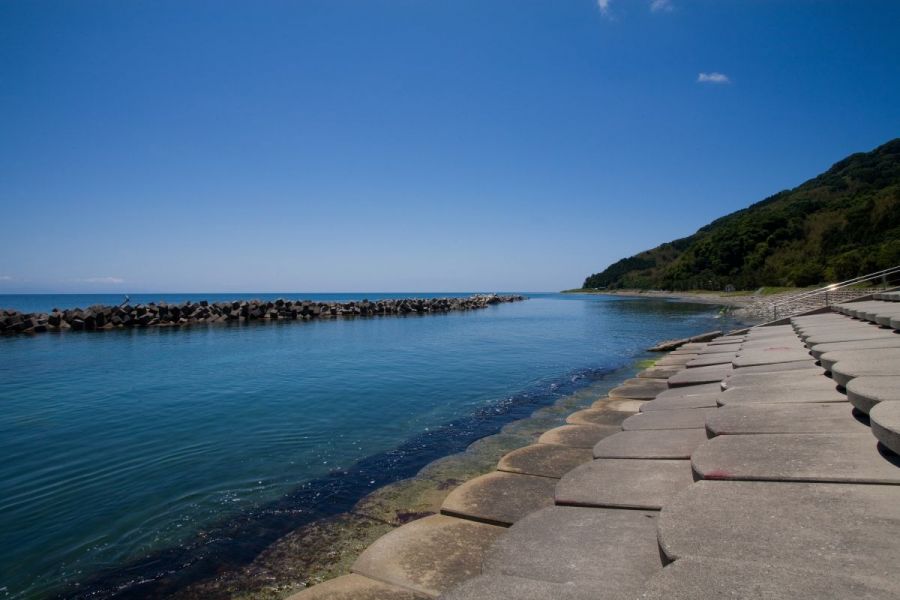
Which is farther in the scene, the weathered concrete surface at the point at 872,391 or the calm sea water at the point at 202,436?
the calm sea water at the point at 202,436

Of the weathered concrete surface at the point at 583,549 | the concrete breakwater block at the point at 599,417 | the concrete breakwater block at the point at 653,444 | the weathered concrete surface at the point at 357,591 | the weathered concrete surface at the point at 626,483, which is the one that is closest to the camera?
the weathered concrete surface at the point at 583,549

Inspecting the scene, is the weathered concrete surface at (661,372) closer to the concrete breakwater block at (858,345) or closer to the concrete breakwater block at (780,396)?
the concrete breakwater block at (858,345)

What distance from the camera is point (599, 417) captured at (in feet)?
24.7

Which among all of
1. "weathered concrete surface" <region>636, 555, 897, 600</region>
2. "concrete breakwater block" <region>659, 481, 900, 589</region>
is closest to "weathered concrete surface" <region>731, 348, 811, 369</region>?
"concrete breakwater block" <region>659, 481, 900, 589</region>

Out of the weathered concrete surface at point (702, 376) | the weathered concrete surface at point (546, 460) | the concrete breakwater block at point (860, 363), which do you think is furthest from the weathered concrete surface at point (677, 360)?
the weathered concrete surface at point (546, 460)

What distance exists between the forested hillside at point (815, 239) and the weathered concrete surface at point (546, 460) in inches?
1881

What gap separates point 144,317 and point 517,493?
32656mm

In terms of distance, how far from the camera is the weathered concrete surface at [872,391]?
3.54 metres

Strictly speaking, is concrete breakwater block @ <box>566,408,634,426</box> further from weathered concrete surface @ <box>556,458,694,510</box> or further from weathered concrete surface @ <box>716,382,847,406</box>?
weathered concrete surface @ <box>556,458,694,510</box>

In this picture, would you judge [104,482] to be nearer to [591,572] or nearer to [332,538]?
[332,538]

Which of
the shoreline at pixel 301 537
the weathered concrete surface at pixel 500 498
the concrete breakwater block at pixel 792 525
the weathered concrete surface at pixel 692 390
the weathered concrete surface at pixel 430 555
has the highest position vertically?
the concrete breakwater block at pixel 792 525

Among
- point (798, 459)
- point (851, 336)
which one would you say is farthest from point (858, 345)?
point (798, 459)

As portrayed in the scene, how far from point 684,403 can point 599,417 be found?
1.40m

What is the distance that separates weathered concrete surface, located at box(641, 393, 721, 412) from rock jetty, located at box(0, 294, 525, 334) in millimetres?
31167
